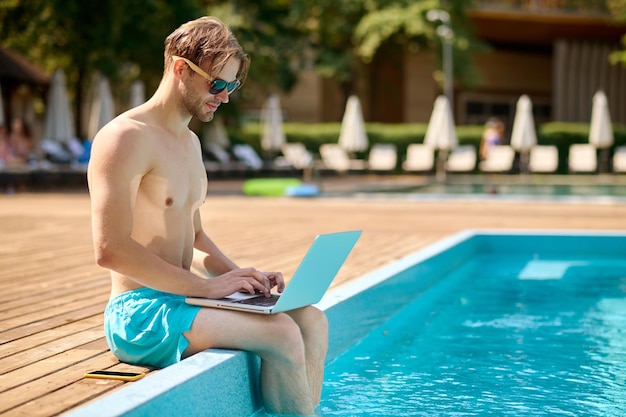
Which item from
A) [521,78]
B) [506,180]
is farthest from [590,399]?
[521,78]

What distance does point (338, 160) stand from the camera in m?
28.9

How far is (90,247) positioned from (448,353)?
411cm

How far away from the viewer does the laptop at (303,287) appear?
3109mm

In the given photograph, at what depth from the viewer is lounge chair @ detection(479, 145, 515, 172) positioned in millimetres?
27875

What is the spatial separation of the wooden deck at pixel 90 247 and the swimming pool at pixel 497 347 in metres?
0.68

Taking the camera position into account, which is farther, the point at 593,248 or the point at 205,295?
the point at 593,248

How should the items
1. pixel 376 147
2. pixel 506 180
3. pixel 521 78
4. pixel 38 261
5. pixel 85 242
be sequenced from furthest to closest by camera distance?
pixel 521 78
pixel 376 147
pixel 506 180
pixel 85 242
pixel 38 261

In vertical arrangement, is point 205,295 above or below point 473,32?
below

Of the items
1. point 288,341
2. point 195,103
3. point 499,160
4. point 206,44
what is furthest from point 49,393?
point 499,160

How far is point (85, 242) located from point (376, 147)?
68.7 ft

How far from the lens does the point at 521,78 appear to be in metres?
46.3

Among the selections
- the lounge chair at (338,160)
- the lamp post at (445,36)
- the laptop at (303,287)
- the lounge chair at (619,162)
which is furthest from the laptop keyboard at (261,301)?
the lamp post at (445,36)

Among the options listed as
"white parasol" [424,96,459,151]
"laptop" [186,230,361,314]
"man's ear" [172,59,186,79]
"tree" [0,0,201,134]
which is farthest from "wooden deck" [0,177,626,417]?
"white parasol" [424,96,459,151]

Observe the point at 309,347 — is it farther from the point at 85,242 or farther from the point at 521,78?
the point at 521,78
